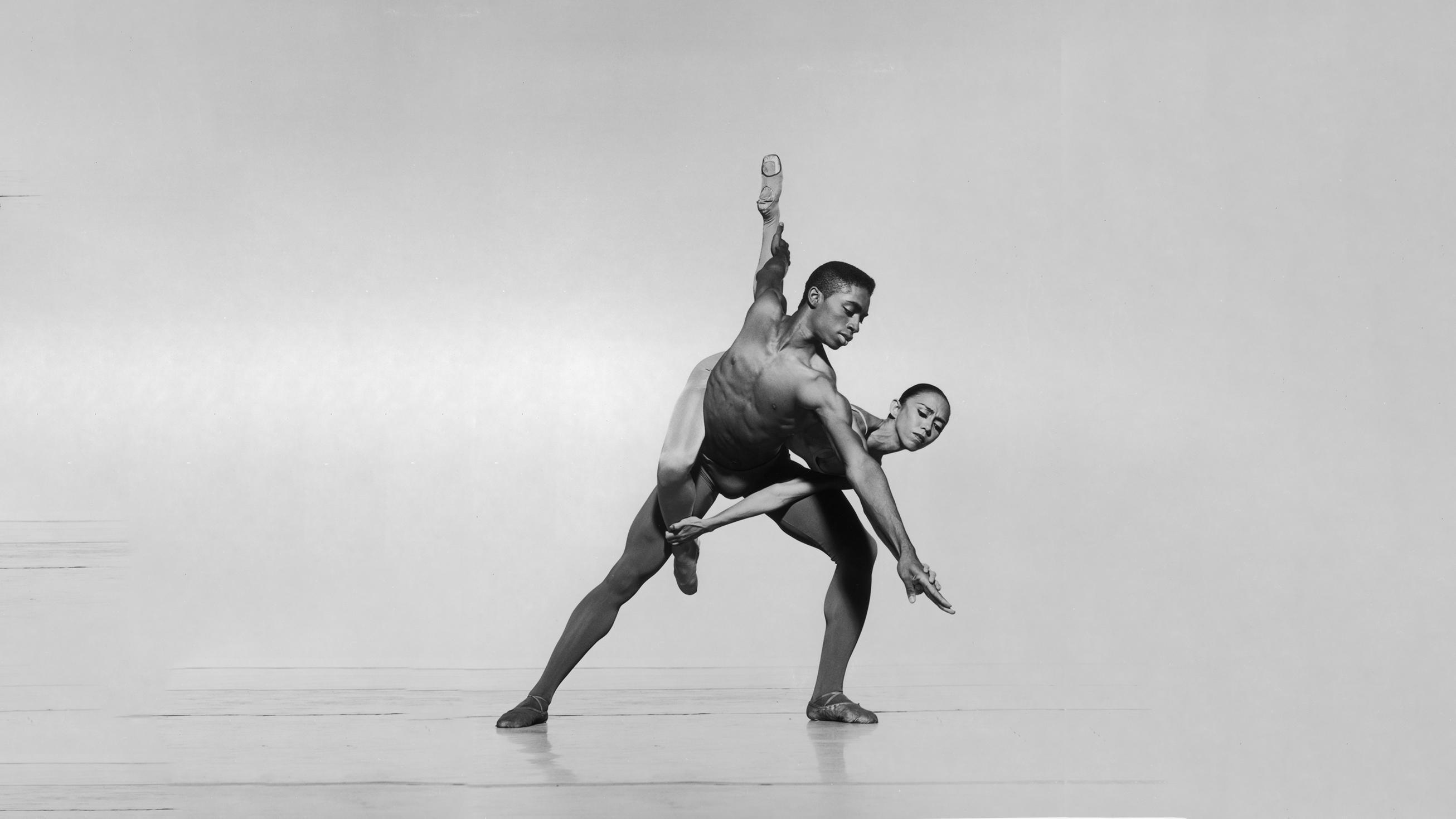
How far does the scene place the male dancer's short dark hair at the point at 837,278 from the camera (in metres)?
4.66

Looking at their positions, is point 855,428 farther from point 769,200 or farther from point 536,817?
point 536,817

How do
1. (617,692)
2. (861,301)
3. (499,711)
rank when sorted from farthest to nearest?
(617,692) < (499,711) < (861,301)

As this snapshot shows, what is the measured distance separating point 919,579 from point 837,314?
0.83 metres

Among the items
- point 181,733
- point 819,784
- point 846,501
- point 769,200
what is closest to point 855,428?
point 846,501

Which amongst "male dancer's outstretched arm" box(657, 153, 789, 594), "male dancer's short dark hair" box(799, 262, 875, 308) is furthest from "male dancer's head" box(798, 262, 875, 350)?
"male dancer's outstretched arm" box(657, 153, 789, 594)

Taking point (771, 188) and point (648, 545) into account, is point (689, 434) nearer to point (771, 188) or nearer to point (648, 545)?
point (648, 545)

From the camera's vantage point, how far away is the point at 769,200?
488 centimetres

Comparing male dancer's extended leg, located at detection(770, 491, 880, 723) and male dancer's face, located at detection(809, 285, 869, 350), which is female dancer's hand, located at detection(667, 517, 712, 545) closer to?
male dancer's extended leg, located at detection(770, 491, 880, 723)

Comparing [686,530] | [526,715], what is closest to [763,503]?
[686,530]

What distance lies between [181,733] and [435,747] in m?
0.88

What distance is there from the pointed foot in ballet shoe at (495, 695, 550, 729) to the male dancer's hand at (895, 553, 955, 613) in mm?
1346

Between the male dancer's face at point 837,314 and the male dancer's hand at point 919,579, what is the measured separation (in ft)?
2.28

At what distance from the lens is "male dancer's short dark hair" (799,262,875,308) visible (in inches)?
184

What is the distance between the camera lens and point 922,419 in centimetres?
481
